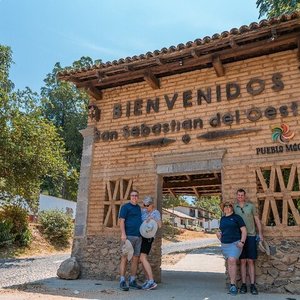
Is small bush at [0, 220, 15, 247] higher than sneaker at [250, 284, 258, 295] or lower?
higher

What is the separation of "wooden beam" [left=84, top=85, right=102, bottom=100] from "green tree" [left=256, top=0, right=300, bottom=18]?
352 inches

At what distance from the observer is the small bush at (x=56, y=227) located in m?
20.2

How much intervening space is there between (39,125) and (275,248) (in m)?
14.0

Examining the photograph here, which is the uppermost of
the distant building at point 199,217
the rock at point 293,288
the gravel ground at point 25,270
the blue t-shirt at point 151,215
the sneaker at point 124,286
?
the distant building at point 199,217

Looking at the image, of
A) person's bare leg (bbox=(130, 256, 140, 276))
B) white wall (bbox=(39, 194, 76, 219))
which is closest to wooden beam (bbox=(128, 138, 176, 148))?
person's bare leg (bbox=(130, 256, 140, 276))

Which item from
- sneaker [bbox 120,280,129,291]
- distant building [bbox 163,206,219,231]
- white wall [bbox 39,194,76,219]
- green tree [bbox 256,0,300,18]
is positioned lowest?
sneaker [bbox 120,280,129,291]

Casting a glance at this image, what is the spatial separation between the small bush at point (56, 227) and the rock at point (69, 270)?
12713 mm

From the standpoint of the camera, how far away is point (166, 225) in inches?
1421

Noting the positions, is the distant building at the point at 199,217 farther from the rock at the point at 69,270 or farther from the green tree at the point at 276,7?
the rock at the point at 69,270

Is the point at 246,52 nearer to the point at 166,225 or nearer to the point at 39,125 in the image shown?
the point at 39,125

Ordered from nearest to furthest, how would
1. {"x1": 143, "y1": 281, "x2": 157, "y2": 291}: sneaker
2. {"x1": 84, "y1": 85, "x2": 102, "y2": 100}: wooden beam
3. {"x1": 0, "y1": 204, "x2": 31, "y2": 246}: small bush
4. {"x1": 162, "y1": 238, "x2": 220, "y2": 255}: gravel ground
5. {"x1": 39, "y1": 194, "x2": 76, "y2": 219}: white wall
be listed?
{"x1": 143, "y1": 281, "x2": 157, "y2": 291}: sneaker < {"x1": 84, "y1": 85, "x2": 102, "y2": 100}: wooden beam < {"x1": 0, "y1": 204, "x2": 31, "y2": 246}: small bush < {"x1": 162, "y1": 238, "x2": 220, "y2": 255}: gravel ground < {"x1": 39, "y1": 194, "x2": 76, "y2": 219}: white wall

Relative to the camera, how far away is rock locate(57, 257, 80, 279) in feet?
26.1

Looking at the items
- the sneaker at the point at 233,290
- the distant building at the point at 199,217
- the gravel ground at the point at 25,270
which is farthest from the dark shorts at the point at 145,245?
the distant building at the point at 199,217

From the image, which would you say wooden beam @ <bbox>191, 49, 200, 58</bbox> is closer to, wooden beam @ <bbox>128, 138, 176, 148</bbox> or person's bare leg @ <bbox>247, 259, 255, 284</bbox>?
wooden beam @ <bbox>128, 138, 176, 148</bbox>
